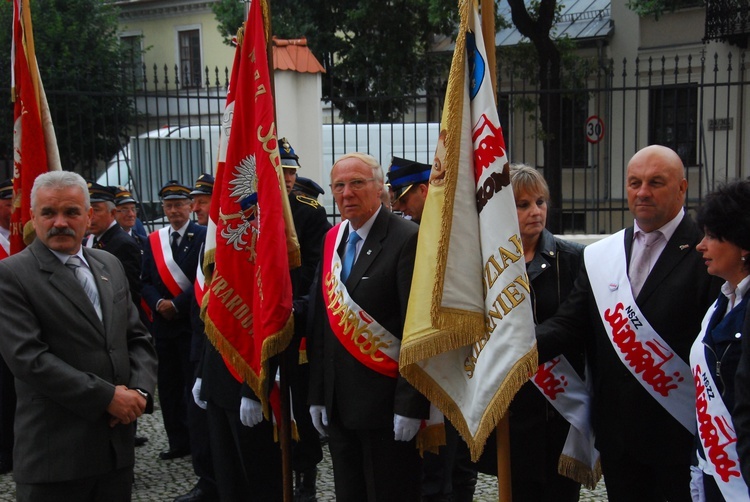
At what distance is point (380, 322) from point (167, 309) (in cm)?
268

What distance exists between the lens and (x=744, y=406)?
2.58 metres

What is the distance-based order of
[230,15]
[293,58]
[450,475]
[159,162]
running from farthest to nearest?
[230,15]
[159,162]
[293,58]
[450,475]

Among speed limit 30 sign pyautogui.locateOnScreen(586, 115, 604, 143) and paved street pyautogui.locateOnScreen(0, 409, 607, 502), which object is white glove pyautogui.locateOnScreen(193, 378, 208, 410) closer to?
paved street pyautogui.locateOnScreen(0, 409, 607, 502)

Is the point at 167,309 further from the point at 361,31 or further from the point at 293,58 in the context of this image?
the point at 361,31

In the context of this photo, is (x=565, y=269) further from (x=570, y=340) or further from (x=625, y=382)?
(x=625, y=382)

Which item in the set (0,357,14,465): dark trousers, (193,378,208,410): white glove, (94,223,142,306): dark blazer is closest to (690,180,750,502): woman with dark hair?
(193,378,208,410): white glove

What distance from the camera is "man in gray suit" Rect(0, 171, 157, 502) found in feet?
11.1

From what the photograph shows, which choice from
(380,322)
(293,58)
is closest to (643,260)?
(380,322)

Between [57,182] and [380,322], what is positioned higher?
[57,182]

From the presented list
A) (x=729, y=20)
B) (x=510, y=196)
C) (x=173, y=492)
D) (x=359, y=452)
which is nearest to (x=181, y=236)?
(x=173, y=492)

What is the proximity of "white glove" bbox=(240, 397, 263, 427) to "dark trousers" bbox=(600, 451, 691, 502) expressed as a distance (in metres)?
1.66

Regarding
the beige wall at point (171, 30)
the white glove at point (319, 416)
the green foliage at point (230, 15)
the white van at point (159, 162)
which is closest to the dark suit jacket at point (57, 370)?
the white glove at point (319, 416)

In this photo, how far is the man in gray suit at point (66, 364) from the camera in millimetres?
3393

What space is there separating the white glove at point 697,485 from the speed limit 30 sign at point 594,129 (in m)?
7.63
